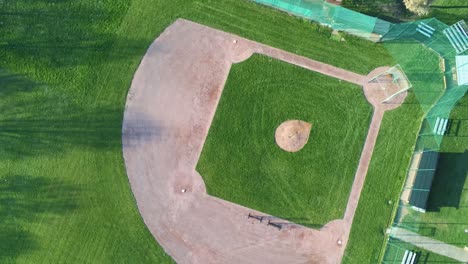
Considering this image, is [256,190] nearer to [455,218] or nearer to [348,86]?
[348,86]

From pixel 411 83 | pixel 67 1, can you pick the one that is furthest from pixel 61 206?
pixel 411 83

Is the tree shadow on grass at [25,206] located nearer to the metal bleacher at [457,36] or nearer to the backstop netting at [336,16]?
the backstop netting at [336,16]

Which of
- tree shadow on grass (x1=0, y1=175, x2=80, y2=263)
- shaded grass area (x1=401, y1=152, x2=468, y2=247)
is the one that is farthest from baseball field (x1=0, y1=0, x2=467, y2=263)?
shaded grass area (x1=401, y1=152, x2=468, y2=247)

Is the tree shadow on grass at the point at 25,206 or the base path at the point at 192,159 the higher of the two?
the base path at the point at 192,159

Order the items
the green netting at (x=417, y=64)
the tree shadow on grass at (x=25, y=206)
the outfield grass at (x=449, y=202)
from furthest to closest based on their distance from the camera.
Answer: the outfield grass at (x=449, y=202)
the tree shadow on grass at (x=25, y=206)
the green netting at (x=417, y=64)

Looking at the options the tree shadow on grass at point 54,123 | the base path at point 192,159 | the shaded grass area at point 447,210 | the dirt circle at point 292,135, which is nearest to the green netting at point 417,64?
the shaded grass area at point 447,210

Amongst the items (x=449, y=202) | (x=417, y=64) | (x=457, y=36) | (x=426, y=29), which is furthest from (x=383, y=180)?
(x=457, y=36)
